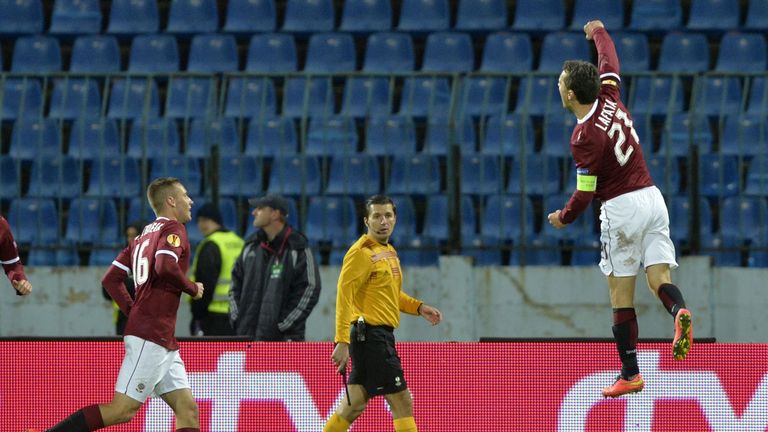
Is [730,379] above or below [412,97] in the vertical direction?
below

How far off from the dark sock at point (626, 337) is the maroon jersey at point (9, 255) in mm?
3742

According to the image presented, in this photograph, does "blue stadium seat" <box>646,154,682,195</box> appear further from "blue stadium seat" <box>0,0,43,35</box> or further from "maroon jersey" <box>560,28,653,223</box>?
"blue stadium seat" <box>0,0,43,35</box>

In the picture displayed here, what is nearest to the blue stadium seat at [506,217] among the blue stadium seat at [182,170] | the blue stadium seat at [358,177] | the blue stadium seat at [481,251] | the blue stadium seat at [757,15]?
the blue stadium seat at [481,251]

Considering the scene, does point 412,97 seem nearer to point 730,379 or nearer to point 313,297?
point 313,297

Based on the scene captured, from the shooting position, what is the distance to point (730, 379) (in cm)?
885

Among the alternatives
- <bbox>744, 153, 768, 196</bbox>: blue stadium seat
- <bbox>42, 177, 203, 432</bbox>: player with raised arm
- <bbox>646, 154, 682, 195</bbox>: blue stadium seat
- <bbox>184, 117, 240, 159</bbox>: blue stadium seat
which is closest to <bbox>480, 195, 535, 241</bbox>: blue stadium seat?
<bbox>646, 154, 682, 195</bbox>: blue stadium seat

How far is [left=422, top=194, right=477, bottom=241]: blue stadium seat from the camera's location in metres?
12.7

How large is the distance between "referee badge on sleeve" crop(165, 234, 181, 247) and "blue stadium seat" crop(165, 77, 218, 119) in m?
5.83

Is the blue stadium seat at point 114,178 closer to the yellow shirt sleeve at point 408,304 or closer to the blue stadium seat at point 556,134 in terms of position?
the blue stadium seat at point 556,134

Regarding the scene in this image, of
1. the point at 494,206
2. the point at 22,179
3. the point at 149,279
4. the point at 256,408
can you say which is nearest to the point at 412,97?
the point at 494,206

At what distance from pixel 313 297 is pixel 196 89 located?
184 inches

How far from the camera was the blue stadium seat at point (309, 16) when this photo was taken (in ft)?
50.1

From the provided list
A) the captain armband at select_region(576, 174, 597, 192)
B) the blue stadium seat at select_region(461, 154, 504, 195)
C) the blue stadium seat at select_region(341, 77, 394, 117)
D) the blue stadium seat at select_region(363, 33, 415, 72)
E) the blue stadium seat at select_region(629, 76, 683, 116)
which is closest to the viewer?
the captain armband at select_region(576, 174, 597, 192)

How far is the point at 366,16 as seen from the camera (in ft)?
50.0
